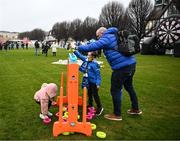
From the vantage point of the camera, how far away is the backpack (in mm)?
6754

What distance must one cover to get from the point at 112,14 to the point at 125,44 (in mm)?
65386

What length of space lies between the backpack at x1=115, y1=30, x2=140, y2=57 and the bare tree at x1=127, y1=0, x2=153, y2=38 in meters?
57.3

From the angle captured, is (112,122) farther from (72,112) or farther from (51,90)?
(51,90)

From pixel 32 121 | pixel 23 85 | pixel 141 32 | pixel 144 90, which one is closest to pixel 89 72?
pixel 32 121

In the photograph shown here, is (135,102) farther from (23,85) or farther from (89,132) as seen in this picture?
(23,85)

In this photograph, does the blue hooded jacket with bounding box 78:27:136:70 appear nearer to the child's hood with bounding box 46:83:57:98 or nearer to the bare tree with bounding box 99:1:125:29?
the child's hood with bounding box 46:83:57:98

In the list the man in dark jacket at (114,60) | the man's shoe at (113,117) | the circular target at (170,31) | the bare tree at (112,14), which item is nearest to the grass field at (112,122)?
the man's shoe at (113,117)

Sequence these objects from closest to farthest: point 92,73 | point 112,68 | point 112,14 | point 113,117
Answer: point 112,68, point 113,117, point 92,73, point 112,14

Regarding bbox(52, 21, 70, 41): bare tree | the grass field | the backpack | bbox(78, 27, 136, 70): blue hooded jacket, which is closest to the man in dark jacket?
bbox(78, 27, 136, 70): blue hooded jacket

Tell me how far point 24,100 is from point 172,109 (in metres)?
4.39

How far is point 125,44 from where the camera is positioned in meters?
6.77

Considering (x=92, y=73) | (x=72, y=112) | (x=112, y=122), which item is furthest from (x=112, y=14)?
(x=72, y=112)

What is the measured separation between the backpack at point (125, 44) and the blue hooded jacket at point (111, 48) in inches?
4.0

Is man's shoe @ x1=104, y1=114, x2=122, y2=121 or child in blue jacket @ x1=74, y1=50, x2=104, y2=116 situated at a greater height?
child in blue jacket @ x1=74, y1=50, x2=104, y2=116
